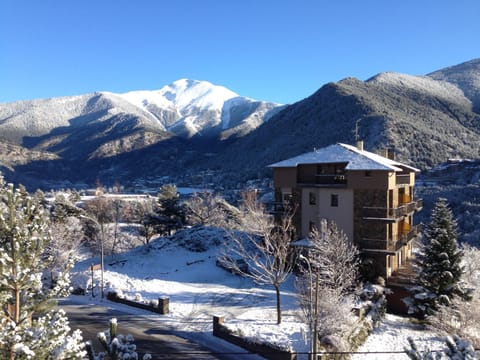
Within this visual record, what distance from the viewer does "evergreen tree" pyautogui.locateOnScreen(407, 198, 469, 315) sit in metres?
22.3

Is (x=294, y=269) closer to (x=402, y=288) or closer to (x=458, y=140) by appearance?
(x=402, y=288)

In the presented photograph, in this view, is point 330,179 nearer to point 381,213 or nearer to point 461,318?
point 381,213

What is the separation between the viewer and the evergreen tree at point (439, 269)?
2230cm

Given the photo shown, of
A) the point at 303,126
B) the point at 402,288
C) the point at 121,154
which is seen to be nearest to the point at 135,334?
the point at 402,288

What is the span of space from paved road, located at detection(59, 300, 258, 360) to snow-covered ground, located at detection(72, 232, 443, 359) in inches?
41.3

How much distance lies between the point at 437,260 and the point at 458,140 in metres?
90.2

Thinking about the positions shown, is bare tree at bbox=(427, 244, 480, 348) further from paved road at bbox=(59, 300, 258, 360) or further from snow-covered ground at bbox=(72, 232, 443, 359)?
paved road at bbox=(59, 300, 258, 360)

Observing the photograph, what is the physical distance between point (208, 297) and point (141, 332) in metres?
6.61

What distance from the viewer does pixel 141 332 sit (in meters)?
19.7

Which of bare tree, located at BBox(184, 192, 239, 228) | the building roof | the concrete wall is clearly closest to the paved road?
the concrete wall

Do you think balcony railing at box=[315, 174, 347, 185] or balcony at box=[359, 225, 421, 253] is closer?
balcony at box=[359, 225, 421, 253]

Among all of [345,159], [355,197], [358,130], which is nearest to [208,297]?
[355,197]

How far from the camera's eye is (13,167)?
466 ft

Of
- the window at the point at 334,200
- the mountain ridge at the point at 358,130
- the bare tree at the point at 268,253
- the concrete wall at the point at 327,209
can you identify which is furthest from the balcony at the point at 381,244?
the mountain ridge at the point at 358,130
